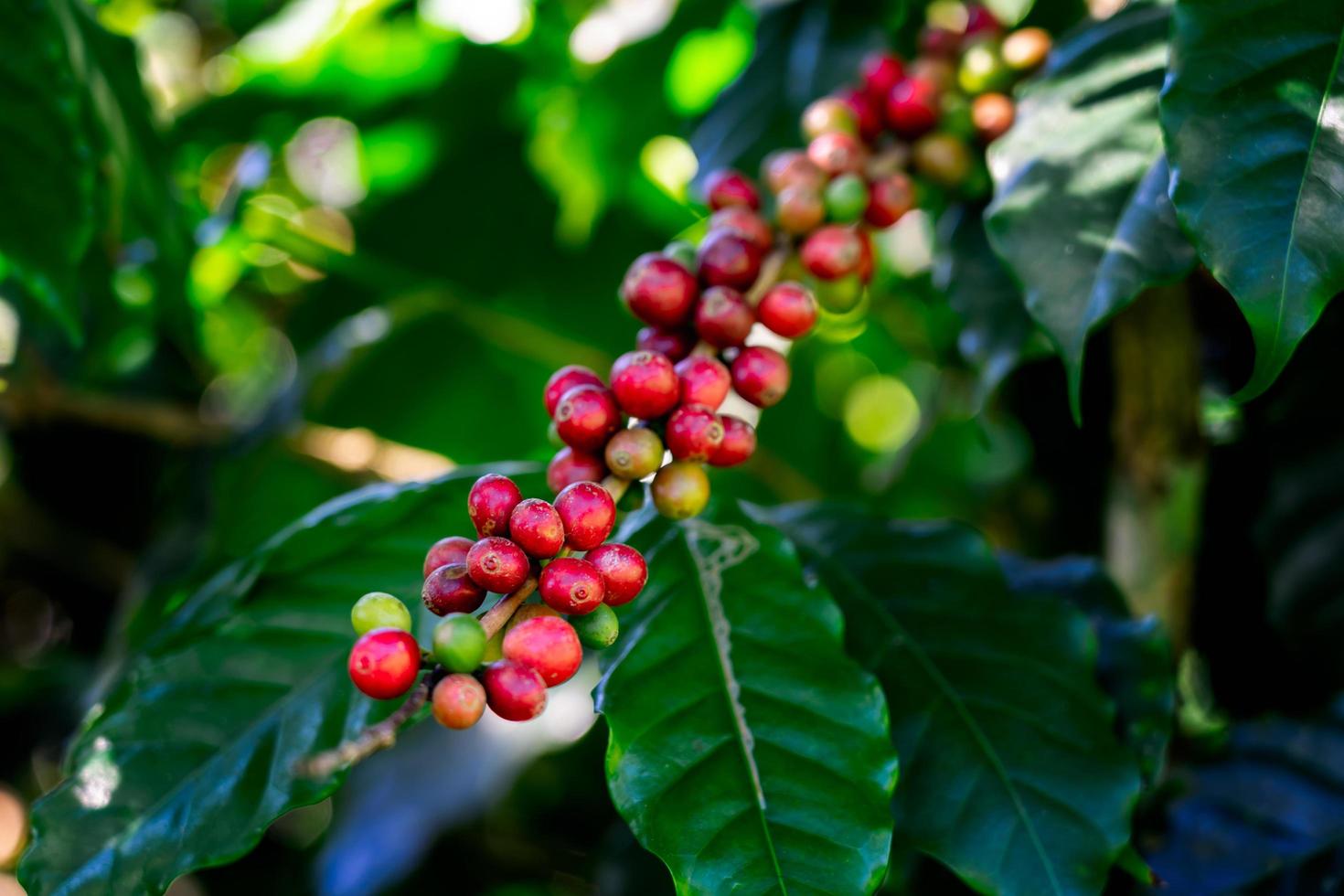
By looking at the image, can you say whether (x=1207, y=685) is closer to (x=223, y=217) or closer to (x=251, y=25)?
(x=223, y=217)

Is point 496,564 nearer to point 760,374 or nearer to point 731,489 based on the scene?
point 760,374

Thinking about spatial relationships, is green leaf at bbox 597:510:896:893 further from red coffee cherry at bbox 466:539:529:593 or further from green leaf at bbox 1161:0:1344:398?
green leaf at bbox 1161:0:1344:398

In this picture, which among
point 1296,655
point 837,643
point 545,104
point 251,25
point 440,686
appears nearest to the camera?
point 440,686

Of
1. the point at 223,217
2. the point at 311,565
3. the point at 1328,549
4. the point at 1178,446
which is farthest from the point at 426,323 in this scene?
the point at 1328,549

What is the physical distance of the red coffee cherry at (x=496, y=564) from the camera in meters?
0.49

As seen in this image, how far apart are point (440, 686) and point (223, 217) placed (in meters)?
0.94

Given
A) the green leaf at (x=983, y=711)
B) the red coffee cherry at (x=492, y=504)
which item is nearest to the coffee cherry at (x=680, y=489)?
the red coffee cherry at (x=492, y=504)

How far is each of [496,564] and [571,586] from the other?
0.04 meters

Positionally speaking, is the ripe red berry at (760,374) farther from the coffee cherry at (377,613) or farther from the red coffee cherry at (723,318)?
the coffee cherry at (377,613)

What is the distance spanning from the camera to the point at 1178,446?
2.94ft

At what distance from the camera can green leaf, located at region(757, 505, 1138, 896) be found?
2.05 ft

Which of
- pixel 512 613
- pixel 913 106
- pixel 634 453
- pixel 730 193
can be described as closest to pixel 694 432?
pixel 634 453

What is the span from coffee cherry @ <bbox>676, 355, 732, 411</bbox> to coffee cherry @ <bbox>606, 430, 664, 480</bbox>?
0.14 feet

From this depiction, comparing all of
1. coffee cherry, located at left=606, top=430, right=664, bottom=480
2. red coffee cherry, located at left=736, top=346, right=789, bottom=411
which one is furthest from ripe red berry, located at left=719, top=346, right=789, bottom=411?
coffee cherry, located at left=606, top=430, right=664, bottom=480
